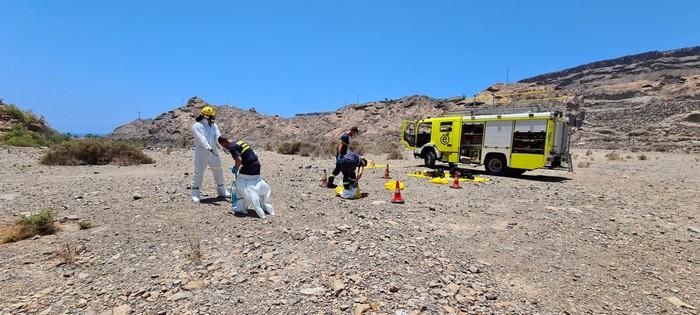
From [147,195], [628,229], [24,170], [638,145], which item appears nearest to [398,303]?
[628,229]

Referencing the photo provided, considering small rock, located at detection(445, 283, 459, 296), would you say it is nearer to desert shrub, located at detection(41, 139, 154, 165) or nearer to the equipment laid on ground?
the equipment laid on ground

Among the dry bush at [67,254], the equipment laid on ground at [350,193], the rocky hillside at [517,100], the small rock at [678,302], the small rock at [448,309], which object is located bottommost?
the dry bush at [67,254]

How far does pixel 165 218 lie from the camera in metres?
6.34

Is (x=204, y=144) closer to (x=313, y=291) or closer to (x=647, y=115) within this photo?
(x=313, y=291)

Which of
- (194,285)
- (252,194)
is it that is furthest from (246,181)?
(194,285)

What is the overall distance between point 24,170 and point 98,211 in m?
8.66

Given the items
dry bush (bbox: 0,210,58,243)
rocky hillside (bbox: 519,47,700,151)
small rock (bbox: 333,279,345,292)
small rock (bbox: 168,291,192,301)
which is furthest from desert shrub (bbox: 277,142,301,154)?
rocky hillside (bbox: 519,47,700,151)

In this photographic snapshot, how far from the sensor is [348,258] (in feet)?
15.6

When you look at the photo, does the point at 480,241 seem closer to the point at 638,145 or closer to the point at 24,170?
the point at 24,170

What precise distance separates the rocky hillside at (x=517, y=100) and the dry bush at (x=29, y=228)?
2661 centimetres

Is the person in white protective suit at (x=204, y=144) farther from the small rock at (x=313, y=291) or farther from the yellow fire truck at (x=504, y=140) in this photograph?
the yellow fire truck at (x=504, y=140)

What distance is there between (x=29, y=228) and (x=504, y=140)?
46.4ft

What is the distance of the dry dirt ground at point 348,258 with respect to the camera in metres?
3.74

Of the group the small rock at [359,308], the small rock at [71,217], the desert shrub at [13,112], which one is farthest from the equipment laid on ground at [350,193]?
the desert shrub at [13,112]
